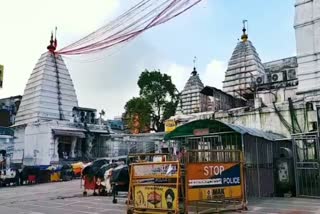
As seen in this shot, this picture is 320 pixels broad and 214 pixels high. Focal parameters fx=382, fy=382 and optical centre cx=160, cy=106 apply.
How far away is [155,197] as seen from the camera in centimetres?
799

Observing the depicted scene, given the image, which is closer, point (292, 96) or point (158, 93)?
point (292, 96)

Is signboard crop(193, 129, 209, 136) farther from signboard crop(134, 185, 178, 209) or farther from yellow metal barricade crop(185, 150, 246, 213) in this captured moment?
signboard crop(134, 185, 178, 209)

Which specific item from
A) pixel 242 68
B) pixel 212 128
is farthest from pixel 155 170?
pixel 242 68

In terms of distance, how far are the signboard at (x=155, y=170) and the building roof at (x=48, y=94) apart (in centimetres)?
2774

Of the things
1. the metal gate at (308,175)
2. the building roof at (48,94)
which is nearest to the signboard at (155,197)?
the metal gate at (308,175)

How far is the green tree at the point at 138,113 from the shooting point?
40.2 metres

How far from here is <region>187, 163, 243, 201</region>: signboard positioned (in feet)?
26.3

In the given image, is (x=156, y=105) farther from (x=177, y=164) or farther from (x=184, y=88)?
(x=177, y=164)

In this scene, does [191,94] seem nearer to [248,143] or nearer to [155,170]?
[248,143]

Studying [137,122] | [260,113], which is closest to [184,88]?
[137,122]

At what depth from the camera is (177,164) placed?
7.74 metres

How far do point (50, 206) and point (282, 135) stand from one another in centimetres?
1053

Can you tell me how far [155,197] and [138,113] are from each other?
32260 mm

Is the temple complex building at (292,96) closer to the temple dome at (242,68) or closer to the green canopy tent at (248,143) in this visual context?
the green canopy tent at (248,143)
